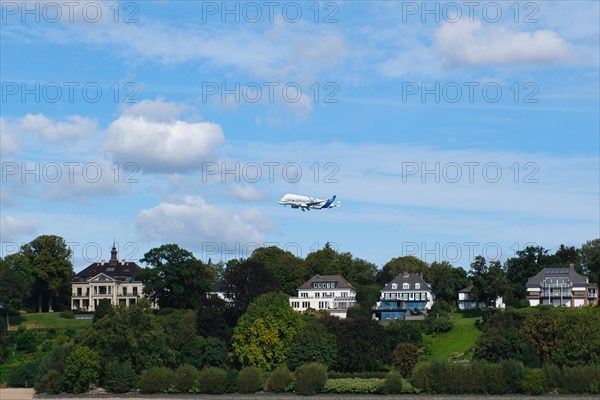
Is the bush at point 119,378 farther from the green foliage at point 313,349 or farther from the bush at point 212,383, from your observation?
the green foliage at point 313,349

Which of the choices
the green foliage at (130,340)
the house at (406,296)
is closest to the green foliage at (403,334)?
the green foliage at (130,340)

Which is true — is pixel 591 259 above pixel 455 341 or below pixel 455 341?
above

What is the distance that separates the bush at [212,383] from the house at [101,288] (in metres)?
60.6

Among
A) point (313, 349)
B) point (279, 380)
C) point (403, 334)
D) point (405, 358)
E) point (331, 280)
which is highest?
point (331, 280)

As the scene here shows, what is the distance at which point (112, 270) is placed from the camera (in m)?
153

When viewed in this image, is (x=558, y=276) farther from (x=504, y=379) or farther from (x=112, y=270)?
(x=112, y=270)

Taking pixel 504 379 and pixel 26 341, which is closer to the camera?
pixel 504 379

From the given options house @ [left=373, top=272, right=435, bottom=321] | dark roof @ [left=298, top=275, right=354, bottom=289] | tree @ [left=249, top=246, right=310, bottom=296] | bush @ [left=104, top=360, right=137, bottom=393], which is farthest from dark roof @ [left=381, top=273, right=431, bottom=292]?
bush @ [left=104, top=360, right=137, bottom=393]

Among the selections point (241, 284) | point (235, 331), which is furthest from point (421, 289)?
point (235, 331)

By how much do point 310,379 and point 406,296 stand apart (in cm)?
5093

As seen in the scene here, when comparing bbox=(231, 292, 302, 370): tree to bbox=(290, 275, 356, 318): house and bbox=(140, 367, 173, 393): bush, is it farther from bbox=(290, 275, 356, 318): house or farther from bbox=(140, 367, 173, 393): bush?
bbox=(290, 275, 356, 318): house

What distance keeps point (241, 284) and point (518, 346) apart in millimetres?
32969

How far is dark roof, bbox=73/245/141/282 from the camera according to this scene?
490 ft

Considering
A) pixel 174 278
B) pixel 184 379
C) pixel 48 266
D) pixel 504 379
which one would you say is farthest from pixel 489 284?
pixel 48 266
